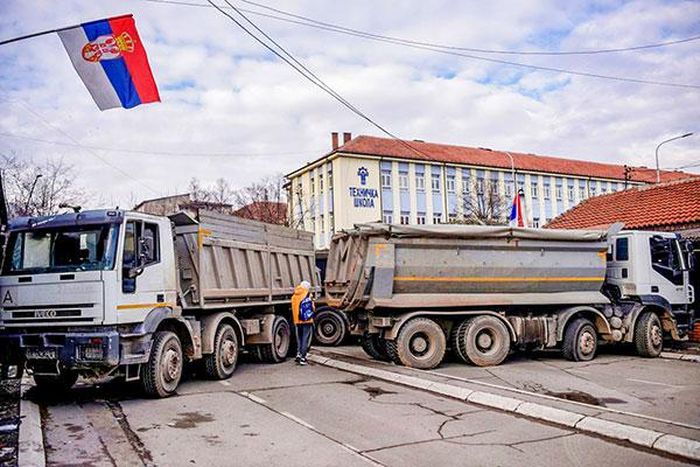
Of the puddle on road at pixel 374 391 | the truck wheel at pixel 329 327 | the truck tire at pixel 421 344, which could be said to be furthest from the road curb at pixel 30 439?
the truck wheel at pixel 329 327

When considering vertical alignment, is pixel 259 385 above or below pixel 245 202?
below

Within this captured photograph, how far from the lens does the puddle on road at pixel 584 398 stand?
882cm

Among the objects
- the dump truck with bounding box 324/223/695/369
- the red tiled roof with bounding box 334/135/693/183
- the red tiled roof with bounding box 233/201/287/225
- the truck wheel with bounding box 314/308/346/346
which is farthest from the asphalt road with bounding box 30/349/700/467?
the red tiled roof with bounding box 334/135/693/183

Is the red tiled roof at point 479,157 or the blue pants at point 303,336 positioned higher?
the red tiled roof at point 479,157

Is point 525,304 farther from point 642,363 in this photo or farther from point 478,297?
point 642,363

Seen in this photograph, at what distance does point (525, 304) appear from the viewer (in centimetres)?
1266

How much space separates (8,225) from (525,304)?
951 cm

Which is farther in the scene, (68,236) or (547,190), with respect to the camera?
(547,190)

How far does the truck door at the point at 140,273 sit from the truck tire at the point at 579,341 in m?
8.25

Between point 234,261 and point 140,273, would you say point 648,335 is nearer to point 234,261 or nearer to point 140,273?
point 234,261

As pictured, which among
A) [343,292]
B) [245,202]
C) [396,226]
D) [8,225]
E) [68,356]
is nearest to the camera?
[68,356]

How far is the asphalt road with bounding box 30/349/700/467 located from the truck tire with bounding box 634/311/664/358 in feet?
12.1

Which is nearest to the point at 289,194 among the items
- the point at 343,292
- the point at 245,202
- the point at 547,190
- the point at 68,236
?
the point at 245,202

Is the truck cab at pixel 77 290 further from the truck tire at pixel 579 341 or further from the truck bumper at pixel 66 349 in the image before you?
the truck tire at pixel 579 341
